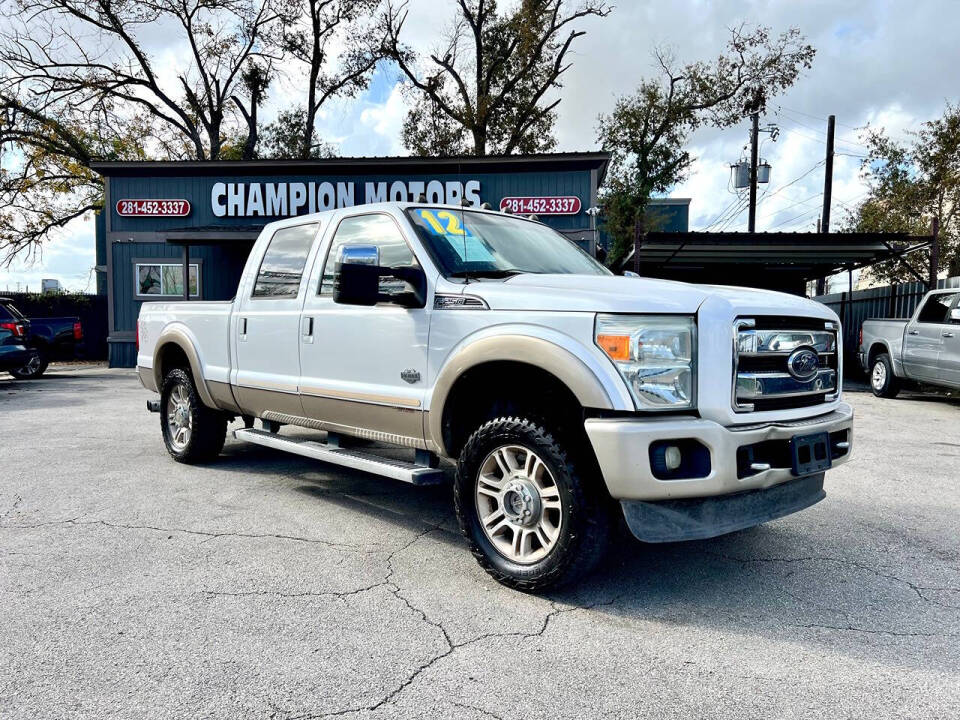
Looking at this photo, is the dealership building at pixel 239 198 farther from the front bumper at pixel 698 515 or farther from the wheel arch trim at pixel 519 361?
the front bumper at pixel 698 515

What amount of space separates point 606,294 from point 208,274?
1860cm

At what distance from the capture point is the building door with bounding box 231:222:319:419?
5.00 m

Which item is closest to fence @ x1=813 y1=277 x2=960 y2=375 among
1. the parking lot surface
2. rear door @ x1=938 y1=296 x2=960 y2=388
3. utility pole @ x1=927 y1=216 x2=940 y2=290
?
utility pole @ x1=927 y1=216 x2=940 y2=290

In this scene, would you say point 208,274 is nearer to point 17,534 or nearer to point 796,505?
point 17,534

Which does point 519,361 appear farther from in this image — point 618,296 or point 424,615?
point 424,615

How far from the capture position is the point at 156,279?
64.4 ft

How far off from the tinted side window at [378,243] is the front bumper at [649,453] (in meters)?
1.59

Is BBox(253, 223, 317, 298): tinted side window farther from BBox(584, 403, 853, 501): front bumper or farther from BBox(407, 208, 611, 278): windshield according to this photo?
BBox(584, 403, 853, 501): front bumper

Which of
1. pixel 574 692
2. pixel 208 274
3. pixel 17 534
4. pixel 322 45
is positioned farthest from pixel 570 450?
pixel 322 45

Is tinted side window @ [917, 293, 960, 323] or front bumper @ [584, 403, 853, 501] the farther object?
tinted side window @ [917, 293, 960, 323]

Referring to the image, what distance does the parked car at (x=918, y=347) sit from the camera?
1052cm

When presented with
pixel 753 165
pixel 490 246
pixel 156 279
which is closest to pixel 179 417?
pixel 490 246

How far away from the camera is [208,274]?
19938 mm

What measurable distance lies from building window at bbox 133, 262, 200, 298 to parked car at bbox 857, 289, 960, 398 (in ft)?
55.3
